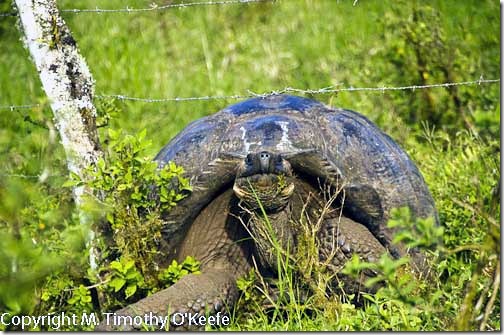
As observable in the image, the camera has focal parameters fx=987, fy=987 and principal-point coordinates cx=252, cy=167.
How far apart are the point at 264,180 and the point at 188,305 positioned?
585mm

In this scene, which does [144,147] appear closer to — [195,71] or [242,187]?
[242,187]

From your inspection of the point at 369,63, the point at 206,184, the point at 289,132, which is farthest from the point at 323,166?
the point at 369,63

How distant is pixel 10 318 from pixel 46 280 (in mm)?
270

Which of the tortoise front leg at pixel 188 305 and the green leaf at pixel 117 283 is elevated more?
the green leaf at pixel 117 283

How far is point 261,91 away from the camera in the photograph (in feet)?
20.7

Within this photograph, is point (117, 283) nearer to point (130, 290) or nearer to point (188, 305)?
point (130, 290)

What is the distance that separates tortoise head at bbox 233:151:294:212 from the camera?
3213mm

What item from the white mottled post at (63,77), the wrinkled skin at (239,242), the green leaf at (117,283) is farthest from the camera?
the white mottled post at (63,77)

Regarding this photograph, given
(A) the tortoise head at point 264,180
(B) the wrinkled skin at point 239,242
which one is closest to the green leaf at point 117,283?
(B) the wrinkled skin at point 239,242

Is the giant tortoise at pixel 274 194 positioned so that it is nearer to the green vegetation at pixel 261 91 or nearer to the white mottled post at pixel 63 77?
the green vegetation at pixel 261 91

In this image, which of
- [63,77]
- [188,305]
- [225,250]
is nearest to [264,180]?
[188,305]

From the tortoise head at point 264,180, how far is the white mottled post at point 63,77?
30.7 inches

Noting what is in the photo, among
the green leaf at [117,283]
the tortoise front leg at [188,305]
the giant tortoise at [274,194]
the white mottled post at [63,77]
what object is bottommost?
the tortoise front leg at [188,305]

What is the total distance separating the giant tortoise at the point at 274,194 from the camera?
347 cm
